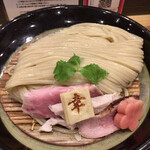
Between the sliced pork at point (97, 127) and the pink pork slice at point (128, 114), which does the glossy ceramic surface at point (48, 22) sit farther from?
the sliced pork at point (97, 127)

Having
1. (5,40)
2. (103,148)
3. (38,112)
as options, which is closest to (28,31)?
(5,40)

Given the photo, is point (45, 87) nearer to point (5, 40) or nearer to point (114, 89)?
point (114, 89)

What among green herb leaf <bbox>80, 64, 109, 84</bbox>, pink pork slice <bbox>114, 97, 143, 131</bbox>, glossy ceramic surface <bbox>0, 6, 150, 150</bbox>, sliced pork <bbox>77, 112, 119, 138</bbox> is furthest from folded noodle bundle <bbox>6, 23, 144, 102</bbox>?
glossy ceramic surface <bbox>0, 6, 150, 150</bbox>

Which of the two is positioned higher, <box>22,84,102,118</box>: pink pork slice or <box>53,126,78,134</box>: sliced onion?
<box>22,84,102,118</box>: pink pork slice

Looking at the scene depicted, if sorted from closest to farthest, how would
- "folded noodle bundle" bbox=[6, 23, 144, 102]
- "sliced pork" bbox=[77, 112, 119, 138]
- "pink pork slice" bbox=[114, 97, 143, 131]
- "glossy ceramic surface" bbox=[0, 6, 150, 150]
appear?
"pink pork slice" bbox=[114, 97, 143, 131], "sliced pork" bbox=[77, 112, 119, 138], "folded noodle bundle" bbox=[6, 23, 144, 102], "glossy ceramic surface" bbox=[0, 6, 150, 150]

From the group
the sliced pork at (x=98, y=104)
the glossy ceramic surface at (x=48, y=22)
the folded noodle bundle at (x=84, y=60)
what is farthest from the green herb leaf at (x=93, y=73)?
the glossy ceramic surface at (x=48, y=22)

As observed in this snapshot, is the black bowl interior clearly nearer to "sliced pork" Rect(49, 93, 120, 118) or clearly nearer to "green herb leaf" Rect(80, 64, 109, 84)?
"green herb leaf" Rect(80, 64, 109, 84)

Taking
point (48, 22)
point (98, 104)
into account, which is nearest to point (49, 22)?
point (48, 22)
